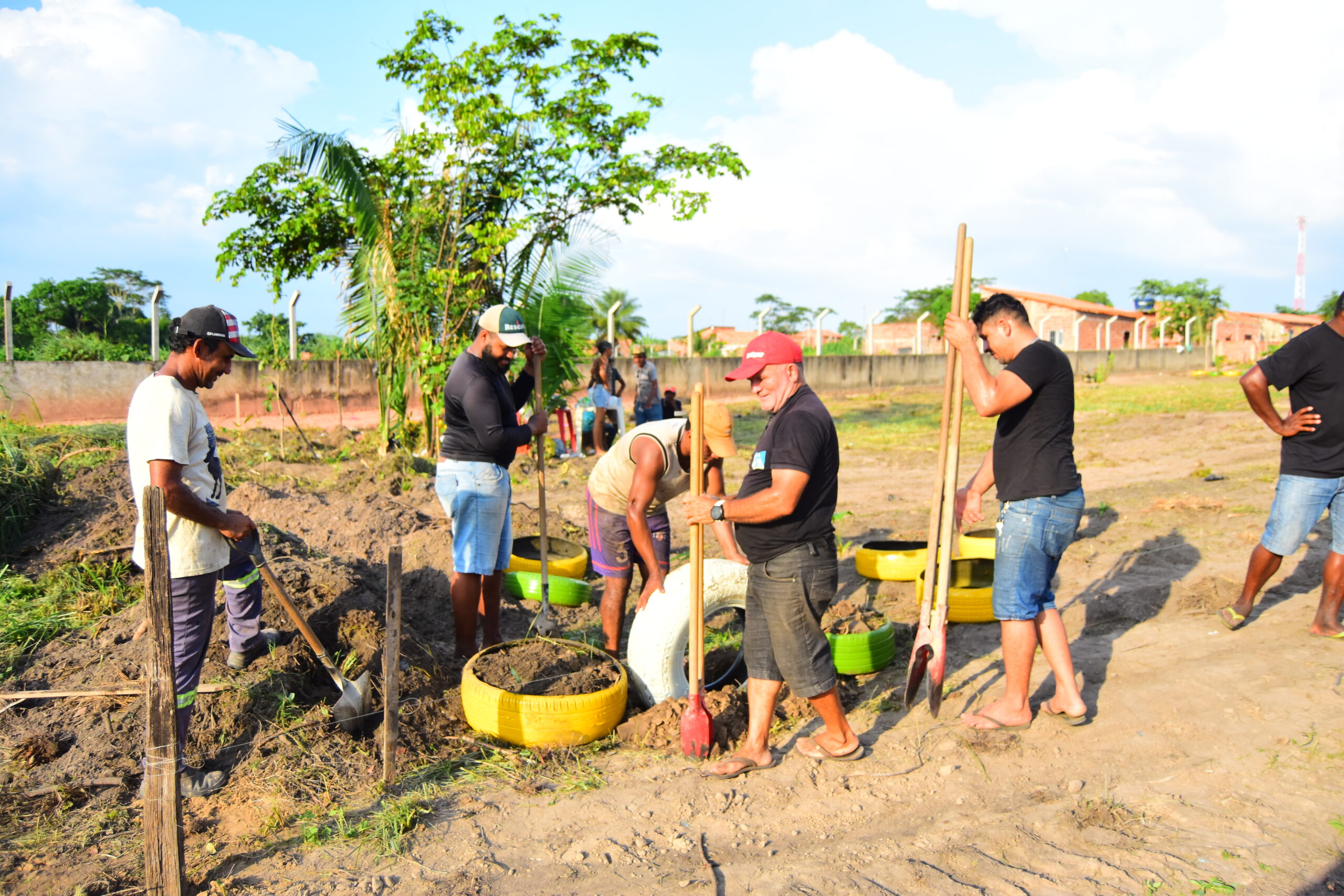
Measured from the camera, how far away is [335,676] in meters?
4.32

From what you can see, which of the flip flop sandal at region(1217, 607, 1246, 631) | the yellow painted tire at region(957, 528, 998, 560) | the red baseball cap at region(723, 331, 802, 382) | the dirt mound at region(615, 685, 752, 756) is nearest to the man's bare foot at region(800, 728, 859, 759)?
the dirt mound at region(615, 685, 752, 756)

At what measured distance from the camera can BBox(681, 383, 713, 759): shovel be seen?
148 inches

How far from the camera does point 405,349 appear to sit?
37.5 ft

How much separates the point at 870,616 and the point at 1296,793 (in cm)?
233

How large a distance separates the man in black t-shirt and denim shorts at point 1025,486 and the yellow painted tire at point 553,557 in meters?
3.31

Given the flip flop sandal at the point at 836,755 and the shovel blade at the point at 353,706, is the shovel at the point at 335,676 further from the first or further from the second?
the flip flop sandal at the point at 836,755

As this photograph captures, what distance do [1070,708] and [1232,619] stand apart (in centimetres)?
172

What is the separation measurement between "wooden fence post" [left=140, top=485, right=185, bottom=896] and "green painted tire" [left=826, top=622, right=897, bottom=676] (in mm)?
3216

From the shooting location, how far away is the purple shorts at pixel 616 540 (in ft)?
16.2

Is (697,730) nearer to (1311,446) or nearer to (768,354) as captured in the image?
(768,354)

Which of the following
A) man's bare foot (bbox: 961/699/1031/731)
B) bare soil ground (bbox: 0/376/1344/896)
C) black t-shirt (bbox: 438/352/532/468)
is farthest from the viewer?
black t-shirt (bbox: 438/352/532/468)

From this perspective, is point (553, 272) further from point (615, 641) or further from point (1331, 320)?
point (1331, 320)

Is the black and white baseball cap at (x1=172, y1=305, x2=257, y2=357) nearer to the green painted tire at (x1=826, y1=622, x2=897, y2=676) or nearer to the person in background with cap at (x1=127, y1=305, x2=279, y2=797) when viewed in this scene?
the person in background with cap at (x1=127, y1=305, x2=279, y2=797)

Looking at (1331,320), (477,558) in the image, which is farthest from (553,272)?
(1331,320)
